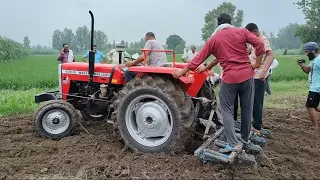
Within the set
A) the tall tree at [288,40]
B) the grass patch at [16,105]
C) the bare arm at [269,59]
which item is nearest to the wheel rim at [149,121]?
the bare arm at [269,59]

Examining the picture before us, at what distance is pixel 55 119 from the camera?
18.7 ft

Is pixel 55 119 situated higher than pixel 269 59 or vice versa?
pixel 269 59

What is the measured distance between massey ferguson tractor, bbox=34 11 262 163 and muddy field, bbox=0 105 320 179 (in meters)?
0.18

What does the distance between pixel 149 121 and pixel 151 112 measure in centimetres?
13

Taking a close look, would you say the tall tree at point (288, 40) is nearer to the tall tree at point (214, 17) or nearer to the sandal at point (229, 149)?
the tall tree at point (214, 17)

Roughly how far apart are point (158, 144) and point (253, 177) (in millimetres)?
1349

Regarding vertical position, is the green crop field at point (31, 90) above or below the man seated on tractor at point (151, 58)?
below

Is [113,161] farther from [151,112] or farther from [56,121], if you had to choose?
[56,121]

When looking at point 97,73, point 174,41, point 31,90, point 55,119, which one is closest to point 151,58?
point 97,73

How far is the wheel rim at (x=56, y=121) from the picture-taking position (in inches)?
226

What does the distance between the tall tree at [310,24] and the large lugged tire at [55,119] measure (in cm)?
3720

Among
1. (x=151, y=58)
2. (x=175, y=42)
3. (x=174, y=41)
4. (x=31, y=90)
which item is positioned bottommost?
(x=31, y=90)

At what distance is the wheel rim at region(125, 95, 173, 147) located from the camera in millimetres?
4934

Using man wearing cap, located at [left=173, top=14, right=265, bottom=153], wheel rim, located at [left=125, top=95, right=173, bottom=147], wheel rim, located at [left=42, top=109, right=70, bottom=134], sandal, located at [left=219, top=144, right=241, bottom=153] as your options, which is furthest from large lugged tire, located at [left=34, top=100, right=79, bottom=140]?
sandal, located at [left=219, top=144, right=241, bottom=153]
